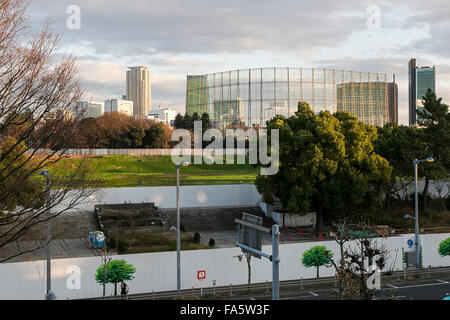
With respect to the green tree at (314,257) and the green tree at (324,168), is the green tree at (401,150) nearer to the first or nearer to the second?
the green tree at (324,168)

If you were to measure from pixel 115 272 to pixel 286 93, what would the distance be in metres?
49.6

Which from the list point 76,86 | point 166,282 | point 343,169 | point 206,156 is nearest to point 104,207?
point 166,282

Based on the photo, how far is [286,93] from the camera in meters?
68.7

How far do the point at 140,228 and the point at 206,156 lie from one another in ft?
130

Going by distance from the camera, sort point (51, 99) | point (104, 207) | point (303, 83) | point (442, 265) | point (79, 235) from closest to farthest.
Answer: point (51, 99)
point (442, 265)
point (79, 235)
point (104, 207)
point (303, 83)

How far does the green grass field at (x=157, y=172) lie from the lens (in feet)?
172

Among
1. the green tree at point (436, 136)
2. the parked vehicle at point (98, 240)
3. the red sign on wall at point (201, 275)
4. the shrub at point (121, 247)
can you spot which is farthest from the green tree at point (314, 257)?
the green tree at point (436, 136)

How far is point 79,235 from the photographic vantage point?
35.2 m

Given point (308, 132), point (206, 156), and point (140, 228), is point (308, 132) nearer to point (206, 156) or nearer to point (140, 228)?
point (140, 228)

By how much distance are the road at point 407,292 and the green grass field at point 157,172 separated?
26.5m

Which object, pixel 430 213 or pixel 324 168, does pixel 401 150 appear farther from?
pixel 324 168

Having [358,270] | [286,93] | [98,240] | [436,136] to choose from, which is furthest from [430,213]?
[286,93]

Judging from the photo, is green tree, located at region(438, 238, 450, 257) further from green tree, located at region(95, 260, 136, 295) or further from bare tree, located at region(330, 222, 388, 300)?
green tree, located at region(95, 260, 136, 295)
